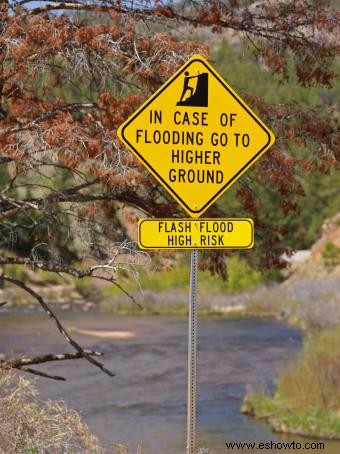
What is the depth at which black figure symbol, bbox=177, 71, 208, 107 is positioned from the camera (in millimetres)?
6797

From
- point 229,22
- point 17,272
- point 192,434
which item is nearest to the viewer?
point 192,434

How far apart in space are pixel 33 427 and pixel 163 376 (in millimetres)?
15384

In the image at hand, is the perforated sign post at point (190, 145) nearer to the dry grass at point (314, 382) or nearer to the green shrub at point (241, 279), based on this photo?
the dry grass at point (314, 382)

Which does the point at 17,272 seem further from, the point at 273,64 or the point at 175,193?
the point at 175,193

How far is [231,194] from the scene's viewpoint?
50281 mm

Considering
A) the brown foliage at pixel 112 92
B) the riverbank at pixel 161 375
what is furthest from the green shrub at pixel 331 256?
the brown foliage at pixel 112 92

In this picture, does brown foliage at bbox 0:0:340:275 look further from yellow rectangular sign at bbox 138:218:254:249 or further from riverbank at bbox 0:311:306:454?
yellow rectangular sign at bbox 138:218:254:249

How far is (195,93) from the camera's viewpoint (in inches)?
268

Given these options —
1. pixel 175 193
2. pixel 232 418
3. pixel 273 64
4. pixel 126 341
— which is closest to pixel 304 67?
pixel 273 64

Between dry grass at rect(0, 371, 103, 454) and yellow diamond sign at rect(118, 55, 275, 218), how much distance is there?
7.50ft

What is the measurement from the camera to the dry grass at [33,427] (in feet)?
25.6

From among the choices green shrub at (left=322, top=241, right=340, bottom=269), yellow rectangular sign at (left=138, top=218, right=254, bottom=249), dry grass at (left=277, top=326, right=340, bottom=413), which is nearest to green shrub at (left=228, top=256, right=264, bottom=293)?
green shrub at (left=322, top=241, right=340, bottom=269)

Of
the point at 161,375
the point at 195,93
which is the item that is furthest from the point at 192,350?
the point at 161,375

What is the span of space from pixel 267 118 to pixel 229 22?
3.74 feet
